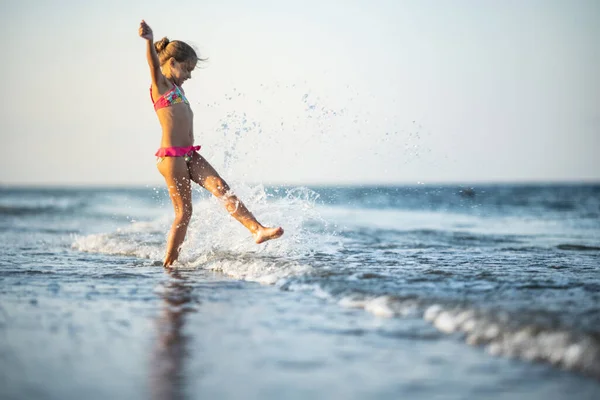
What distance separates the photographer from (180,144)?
6.21 meters

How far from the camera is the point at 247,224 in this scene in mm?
6348

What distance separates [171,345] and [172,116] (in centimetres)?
302

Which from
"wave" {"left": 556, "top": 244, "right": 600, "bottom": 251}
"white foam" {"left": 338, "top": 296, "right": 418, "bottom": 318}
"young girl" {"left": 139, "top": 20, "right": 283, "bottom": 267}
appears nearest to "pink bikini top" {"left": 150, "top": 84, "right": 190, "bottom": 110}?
"young girl" {"left": 139, "top": 20, "right": 283, "bottom": 267}

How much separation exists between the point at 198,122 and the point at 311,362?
364 cm

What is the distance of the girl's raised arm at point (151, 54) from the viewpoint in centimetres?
577

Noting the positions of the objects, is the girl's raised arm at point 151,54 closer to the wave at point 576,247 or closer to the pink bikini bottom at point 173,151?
the pink bikini bottom at point 173,151

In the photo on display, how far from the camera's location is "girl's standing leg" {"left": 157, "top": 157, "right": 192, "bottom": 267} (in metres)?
6.20

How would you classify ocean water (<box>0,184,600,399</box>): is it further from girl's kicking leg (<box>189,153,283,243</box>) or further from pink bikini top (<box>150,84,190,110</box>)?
pink bikini top (<box>150,84,190,110</box>)

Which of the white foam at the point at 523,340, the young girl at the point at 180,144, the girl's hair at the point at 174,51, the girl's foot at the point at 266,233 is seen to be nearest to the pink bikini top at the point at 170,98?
the young girl at the point at 180,144

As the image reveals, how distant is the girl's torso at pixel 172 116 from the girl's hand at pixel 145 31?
499 millimetres

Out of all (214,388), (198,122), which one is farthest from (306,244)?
(214,388)

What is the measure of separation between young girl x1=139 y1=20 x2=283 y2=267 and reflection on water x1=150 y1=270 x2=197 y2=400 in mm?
1087

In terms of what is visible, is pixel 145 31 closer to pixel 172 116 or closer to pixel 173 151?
pixel 172 116

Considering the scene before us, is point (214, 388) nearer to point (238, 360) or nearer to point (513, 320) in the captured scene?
point (238, 360)
